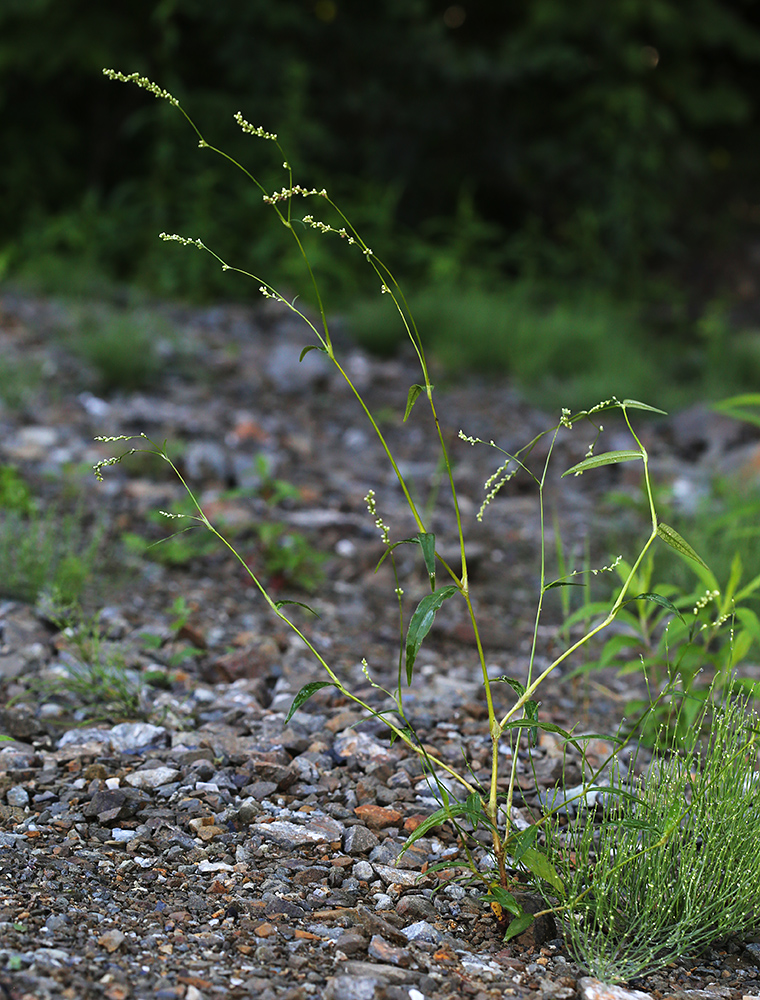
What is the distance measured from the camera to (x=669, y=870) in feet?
5.16

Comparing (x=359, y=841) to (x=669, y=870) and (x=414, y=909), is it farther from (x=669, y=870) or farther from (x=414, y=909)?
(x=669, y=870)

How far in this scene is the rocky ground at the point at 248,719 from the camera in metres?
1.45

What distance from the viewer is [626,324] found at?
683cm

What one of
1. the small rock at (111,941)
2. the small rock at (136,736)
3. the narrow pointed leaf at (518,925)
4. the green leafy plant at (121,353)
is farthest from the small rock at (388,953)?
the green leafy plant at (121,353)

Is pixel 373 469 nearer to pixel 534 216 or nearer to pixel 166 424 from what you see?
pixel 166 424

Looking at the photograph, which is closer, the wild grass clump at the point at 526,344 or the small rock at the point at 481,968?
the small rock at the point at 481,968

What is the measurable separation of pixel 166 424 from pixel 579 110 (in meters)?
5.02

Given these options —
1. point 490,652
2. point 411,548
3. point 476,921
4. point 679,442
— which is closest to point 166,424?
point 411,548

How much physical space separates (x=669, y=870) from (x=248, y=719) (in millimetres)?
984

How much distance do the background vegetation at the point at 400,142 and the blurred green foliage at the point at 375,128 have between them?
2cm

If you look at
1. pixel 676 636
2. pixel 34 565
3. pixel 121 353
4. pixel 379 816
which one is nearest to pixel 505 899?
pixel 379 816

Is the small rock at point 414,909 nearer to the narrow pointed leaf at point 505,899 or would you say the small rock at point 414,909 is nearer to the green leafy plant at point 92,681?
the narrow pointed leaf at point 505,899

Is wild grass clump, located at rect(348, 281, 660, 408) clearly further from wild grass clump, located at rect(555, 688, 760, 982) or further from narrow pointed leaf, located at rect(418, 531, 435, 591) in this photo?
narrow pointed leaf, located at rect(418, 531, 435, 591)

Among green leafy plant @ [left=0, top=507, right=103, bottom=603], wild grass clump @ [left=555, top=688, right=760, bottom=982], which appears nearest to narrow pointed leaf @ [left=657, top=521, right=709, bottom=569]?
wild grass clump @ [left=555, top=688, right=760, bottom=982]
